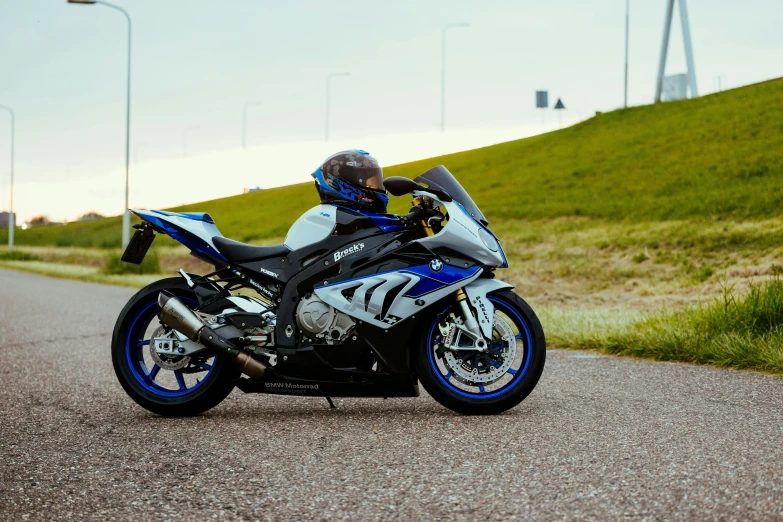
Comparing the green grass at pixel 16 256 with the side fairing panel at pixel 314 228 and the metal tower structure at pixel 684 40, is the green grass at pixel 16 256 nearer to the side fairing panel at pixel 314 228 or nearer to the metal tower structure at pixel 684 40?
the metal tower structure at pixel 684 40

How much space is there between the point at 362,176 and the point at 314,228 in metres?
0.44

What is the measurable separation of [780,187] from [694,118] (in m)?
17.7

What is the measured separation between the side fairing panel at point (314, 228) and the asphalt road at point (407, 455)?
107cm

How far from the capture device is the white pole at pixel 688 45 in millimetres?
43344

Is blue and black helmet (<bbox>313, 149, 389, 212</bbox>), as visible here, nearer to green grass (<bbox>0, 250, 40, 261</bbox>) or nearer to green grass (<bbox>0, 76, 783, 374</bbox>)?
green grass (<bbox>0, 76, 783, 374</bbox>)

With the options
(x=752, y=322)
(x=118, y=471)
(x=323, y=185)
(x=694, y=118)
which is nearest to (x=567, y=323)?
(x=752, y=322)

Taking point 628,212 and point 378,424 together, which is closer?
point 378,424

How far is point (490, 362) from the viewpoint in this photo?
18.6 feet

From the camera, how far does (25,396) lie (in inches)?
266

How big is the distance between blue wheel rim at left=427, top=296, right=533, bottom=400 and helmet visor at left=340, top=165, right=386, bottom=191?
35.5 inches

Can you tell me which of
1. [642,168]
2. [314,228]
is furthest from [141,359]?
[642,168]

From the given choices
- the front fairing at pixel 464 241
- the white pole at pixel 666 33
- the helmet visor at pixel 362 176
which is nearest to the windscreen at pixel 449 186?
the front fairing at pixel 464 241

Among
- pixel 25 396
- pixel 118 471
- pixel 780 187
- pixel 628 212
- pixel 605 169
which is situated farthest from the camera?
pixel 605 169

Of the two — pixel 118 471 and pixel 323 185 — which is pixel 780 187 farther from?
pixel 118 471
